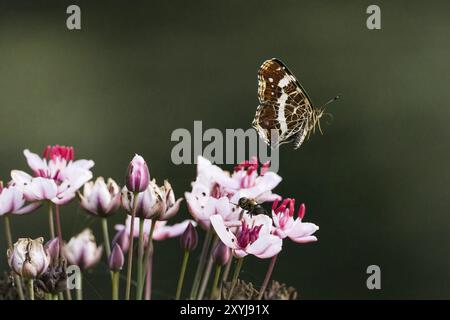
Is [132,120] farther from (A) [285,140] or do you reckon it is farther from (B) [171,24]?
(A) [285,140]

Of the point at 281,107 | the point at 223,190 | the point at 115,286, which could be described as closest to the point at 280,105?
the point at 281,107

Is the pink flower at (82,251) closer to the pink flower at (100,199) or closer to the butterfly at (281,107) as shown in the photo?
the pink flower at (100,199)

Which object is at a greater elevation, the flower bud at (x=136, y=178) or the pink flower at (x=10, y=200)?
the flower bud at (x=136, y=178)

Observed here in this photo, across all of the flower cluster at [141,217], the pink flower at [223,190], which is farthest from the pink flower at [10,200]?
the pink flower at [223,190]

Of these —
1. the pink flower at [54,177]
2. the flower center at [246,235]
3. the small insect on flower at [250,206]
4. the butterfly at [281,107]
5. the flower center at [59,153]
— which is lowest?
the flower center at [246,235]

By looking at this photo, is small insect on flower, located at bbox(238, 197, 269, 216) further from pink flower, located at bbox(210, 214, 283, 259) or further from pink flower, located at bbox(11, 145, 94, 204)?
pink flower, located at bbox(11, 145, 94, 204)

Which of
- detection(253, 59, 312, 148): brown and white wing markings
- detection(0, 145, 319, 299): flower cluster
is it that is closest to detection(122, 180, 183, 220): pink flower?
detection(0, 145, 319, 299): flower cluster

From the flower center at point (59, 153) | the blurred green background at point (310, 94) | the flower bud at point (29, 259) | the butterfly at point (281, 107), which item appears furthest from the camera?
the blurred green background at point (310, 94)
